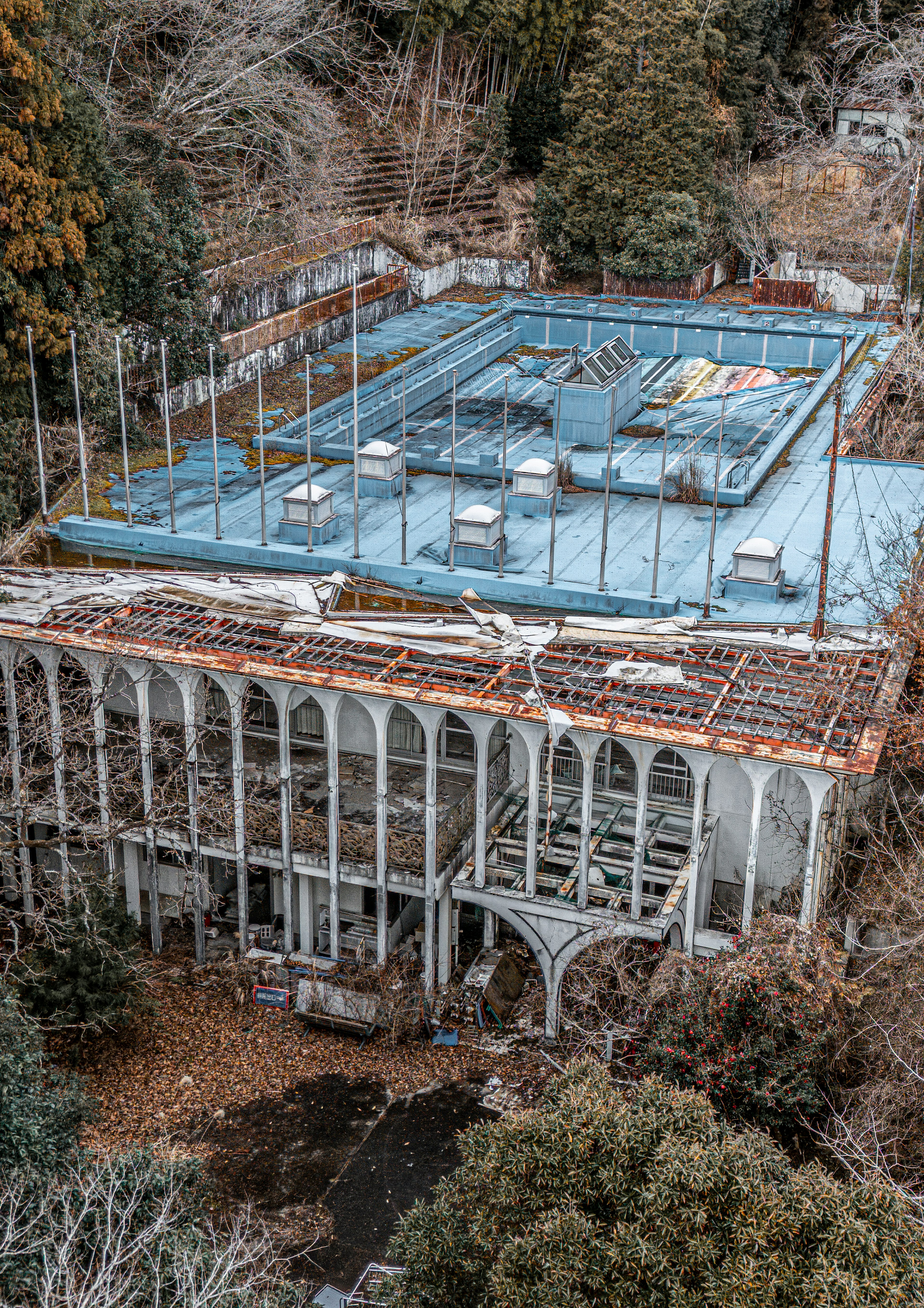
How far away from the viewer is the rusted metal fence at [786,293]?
52375 millimetres

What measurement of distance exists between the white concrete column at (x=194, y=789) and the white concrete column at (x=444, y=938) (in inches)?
154

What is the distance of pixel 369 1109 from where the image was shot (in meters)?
22.8

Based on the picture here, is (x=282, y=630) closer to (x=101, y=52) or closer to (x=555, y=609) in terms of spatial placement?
(x=555, y=609)

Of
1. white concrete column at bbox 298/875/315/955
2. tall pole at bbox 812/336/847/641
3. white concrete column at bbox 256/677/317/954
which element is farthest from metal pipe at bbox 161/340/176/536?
tall pole at bbox 812/336/847/641

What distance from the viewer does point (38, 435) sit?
29.8 metres

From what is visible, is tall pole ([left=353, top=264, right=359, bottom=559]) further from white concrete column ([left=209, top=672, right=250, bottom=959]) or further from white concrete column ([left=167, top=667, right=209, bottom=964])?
white concrete column ([left=167, top=667, right=209, bottom=964])

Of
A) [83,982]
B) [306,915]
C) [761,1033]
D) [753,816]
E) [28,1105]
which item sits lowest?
[306,915]

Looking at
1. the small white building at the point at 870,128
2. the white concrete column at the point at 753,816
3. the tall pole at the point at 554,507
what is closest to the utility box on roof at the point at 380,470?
the tall pole at the point at 554,507

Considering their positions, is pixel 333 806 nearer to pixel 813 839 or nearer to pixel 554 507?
pixel 554 507

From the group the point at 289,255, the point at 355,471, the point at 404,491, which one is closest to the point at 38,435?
the point at 355,471

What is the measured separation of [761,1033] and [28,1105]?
9.64 m

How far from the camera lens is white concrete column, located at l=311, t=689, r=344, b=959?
944 inches

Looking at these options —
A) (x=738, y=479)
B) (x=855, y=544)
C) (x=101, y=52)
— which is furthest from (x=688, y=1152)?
(x=101, y=52)

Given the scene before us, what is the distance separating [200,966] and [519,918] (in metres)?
6.09
